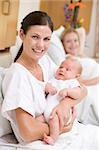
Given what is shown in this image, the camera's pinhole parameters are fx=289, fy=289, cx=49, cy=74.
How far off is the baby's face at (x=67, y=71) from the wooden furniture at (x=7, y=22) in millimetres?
622

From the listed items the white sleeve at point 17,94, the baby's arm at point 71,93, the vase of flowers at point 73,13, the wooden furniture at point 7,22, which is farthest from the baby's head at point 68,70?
the vase of flowers at point 73,13

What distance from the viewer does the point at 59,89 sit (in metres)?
1.50

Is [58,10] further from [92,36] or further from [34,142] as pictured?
[34,142]

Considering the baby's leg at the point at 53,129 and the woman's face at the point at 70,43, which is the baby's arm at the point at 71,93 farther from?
the woman's face at the point at 70,43

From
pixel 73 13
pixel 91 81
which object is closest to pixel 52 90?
pixel 91 81

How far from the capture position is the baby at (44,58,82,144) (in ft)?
4.17

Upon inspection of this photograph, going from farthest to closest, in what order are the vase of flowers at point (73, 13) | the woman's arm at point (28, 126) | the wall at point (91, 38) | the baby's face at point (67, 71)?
the wall at point (91, 38)
the vase of flowers at point (73, 13)
the baby's face at point (67, 71)
the woman's arm at point (28, 126)

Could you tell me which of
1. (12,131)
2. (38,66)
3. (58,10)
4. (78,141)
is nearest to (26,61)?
(38,66)

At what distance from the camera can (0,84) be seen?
1.34m

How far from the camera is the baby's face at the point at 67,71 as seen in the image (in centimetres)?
165

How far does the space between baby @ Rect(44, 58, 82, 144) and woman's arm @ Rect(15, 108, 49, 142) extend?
0.14ft

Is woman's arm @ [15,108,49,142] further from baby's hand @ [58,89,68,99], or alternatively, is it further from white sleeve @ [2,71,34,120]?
baby's hand @ [58,89,68,99]

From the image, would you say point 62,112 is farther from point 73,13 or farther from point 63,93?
point 73,13

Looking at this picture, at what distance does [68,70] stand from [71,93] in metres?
0.34
